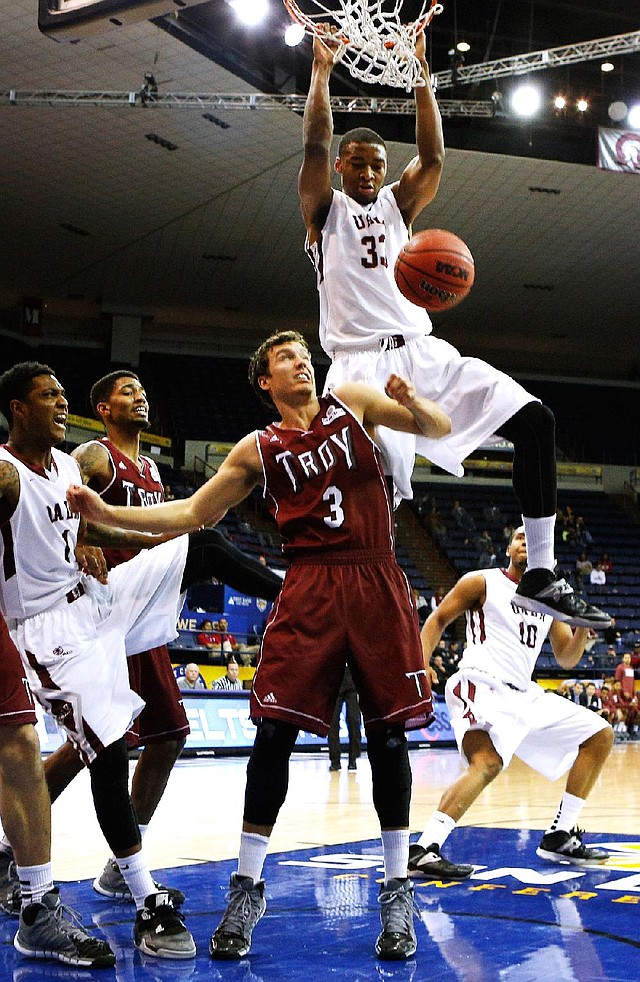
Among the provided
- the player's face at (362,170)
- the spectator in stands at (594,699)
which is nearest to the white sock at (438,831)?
the player's face at (362,170)

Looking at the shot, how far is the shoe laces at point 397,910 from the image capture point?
3689 mm

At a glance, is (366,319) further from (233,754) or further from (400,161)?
(400,161)

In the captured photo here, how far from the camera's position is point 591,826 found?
7328 mm

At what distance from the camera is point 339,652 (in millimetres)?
3975

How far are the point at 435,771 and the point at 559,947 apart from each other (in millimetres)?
8833

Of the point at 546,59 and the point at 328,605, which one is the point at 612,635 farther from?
the point at 546,59

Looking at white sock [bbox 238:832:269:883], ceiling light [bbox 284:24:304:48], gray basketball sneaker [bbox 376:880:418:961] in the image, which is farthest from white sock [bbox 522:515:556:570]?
ceiling light [bbox 284:24:304:48]

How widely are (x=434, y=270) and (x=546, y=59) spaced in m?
13.3

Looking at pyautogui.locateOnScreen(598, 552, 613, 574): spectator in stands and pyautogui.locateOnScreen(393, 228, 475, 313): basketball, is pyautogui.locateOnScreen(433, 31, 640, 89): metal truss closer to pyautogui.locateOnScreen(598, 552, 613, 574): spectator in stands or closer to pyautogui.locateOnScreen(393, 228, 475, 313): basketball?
pyautogui.locateOnScreen(393, 228, 475, 313): basketball

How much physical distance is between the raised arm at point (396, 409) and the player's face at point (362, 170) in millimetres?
1049

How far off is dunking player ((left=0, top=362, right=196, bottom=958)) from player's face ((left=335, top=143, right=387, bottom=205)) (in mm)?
1641

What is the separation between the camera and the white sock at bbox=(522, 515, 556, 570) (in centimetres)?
448

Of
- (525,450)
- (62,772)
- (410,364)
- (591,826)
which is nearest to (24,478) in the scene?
(62,772)

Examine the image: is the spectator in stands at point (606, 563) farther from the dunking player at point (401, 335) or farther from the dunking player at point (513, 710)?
the dunking player at point (401, 335)
